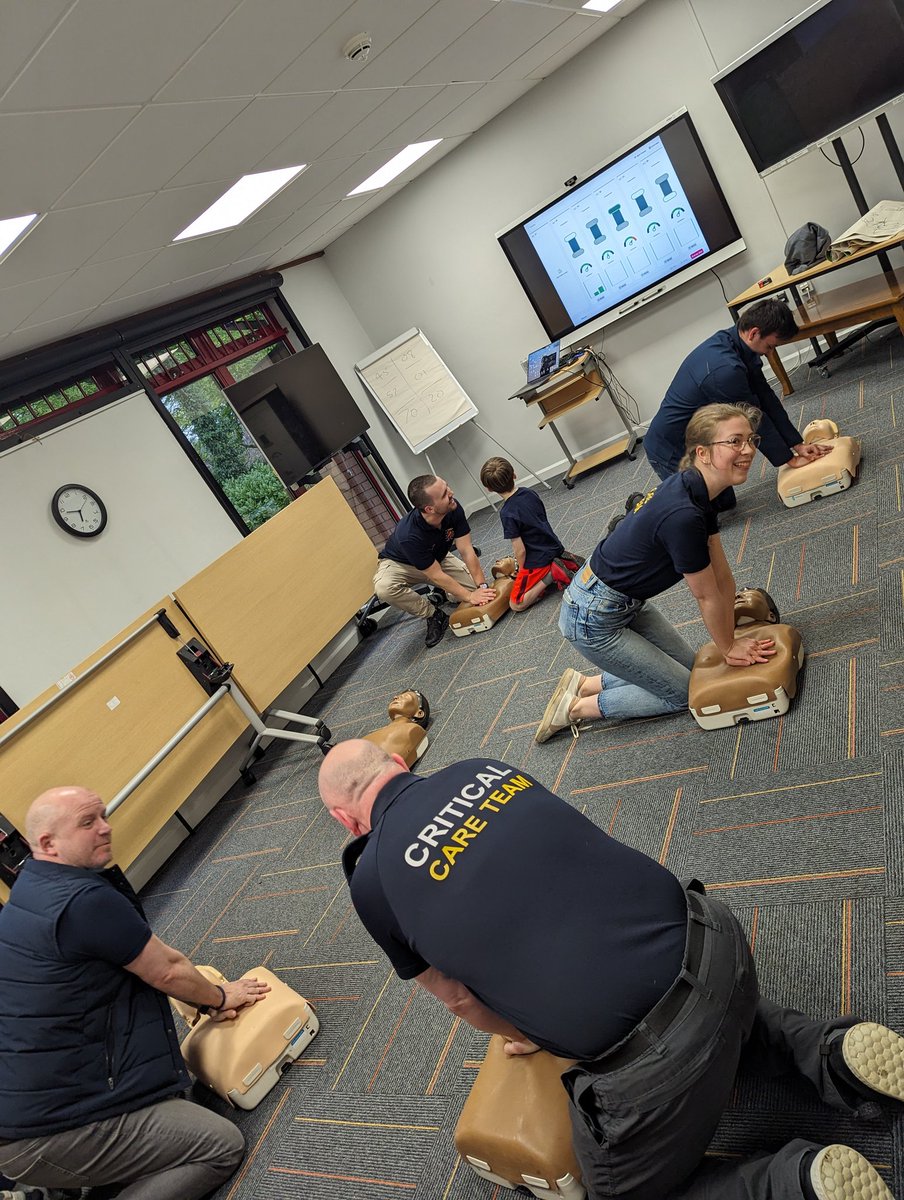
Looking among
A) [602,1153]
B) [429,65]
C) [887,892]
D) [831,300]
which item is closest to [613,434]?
[831,300]

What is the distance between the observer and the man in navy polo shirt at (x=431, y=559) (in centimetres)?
463

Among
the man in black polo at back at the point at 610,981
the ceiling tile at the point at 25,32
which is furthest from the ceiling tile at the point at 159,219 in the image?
the man in black polo at back at the point at 610,981

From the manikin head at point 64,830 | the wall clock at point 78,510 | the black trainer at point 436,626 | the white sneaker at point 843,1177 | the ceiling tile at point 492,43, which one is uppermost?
the ceiling tile at point 492,43

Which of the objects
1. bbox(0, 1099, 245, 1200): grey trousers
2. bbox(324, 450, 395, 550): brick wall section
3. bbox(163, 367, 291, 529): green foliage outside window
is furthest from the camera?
bbox(324, 450, 395, 550): brick wall section

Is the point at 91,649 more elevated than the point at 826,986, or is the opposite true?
the point at 91,649

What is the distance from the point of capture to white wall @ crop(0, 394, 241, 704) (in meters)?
4.29

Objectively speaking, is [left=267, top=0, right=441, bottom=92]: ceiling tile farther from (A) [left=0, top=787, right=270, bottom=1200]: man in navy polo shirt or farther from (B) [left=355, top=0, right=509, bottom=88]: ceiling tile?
(A) [left=0, top=787, right=270, bottom=1200]: man in navy polo shirt

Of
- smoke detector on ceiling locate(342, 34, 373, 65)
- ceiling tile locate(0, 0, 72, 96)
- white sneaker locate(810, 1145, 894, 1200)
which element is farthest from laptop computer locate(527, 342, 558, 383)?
white sneaker locate(810, 1145, 894, 1200)

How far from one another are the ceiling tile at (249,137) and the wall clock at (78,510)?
2019mm

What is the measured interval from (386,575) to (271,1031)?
310 centimetres

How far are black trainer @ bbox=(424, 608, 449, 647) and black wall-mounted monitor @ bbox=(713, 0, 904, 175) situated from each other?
3500 millimetres

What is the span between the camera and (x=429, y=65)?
391cm

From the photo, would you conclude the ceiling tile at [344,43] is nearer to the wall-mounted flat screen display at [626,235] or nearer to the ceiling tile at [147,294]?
the ceiling tile at [147,294]

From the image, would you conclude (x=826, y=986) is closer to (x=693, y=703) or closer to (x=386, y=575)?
(x=693, y=703)
